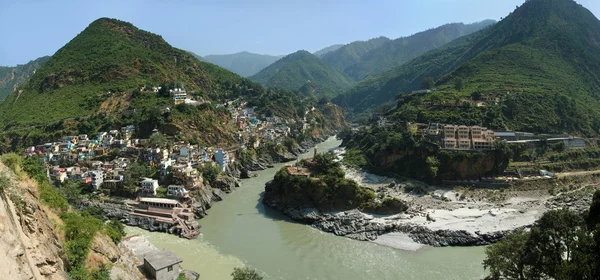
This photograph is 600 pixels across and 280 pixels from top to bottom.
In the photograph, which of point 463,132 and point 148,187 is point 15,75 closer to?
point 148,187

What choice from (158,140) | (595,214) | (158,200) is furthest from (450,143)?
(158,140)

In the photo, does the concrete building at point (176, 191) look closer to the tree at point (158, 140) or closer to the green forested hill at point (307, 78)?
the tree at point (158, 140)

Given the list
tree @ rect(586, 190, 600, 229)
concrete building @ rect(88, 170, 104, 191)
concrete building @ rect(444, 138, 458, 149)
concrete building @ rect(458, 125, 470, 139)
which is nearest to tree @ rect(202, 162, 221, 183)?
concrete building @ rect(88, 170, 104, 191)

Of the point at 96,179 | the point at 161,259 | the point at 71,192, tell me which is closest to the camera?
the point at 161,259

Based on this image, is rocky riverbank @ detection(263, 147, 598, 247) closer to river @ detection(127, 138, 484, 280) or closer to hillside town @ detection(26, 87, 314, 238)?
river @ detection(127, 138, 484, 280)

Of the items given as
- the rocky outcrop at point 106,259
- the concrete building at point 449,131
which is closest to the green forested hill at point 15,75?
the rocky outcrop at point 106,259

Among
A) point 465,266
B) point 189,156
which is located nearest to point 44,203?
point 465,266
